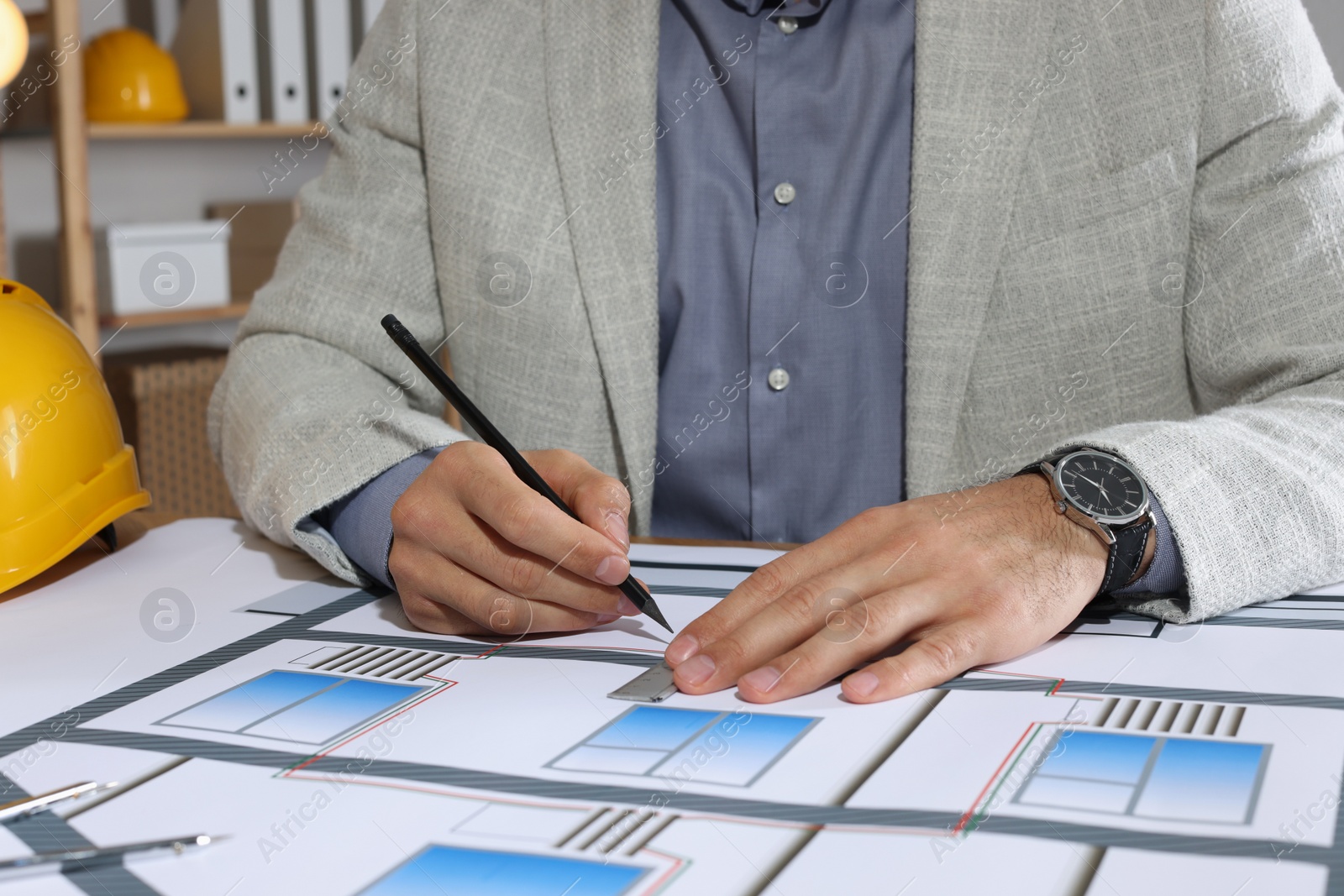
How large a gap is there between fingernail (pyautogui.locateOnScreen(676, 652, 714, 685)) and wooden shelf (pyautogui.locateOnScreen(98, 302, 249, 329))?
2.02m

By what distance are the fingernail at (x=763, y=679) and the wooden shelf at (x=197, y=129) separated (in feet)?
6.77

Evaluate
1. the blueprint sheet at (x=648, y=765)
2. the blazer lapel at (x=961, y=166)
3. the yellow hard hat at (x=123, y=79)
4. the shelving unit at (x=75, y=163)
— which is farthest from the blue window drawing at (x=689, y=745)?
the yellow hard hat at (x=123, y=79)

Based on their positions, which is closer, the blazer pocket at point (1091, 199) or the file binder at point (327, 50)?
the blazer pocket at point (1091, 199)

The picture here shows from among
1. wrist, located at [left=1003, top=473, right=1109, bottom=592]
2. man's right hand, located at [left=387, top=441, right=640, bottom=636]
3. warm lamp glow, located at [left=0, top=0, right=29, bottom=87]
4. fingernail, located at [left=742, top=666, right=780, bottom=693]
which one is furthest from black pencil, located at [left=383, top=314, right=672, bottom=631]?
warm lamp glow, located at [left=0, top=0, right=29, bottom=87]

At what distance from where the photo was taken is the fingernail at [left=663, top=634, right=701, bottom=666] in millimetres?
641

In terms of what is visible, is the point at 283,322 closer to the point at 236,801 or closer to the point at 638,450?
the point at 638,450

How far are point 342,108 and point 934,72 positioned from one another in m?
0.59

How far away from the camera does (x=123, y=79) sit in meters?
2.31

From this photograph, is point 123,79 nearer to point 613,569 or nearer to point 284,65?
point 284,65

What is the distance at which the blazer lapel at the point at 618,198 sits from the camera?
1.05 metres

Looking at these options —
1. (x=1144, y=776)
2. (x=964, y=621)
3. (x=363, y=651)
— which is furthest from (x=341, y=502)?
(x=1144, y=776)

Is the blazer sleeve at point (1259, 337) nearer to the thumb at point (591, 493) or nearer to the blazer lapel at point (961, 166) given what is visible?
the blazer lapel at point (961, 166)

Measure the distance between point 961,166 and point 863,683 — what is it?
55cm

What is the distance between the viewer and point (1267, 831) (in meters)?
0.45
